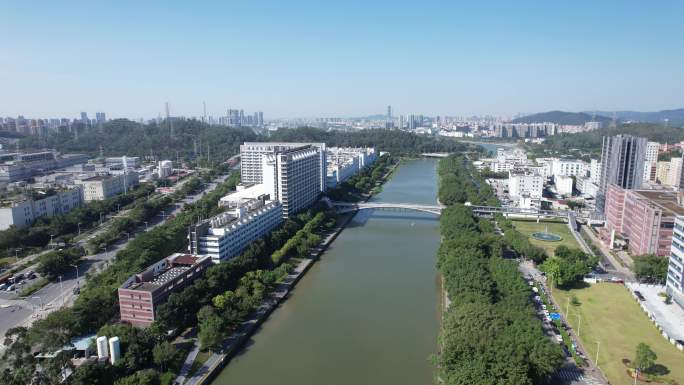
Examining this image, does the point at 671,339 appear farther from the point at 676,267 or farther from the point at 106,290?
the point at 106,290

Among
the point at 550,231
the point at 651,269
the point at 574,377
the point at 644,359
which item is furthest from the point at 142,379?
the point at 550,231

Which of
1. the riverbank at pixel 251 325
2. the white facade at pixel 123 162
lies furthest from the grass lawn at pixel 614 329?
the white facade at pixel 123 162

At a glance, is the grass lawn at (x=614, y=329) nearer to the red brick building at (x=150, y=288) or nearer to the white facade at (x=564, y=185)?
the red brick building at (x=150, y=288)

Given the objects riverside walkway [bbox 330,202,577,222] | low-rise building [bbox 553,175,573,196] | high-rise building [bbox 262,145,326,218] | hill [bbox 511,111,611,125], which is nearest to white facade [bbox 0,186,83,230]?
high-rise building [bbox 262,145,326,218]

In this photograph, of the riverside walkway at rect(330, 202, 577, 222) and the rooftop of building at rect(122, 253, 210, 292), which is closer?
the rooftop of building at rect(122, 253, 210, 292)

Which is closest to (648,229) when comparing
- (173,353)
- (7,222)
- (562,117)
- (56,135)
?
(173,353)

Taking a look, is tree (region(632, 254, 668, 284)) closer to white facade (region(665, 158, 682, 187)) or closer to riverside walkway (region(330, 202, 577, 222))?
riverside walkway (region(330, 202, 577, 222))

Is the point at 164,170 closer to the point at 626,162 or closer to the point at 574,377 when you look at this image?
the point at 626,162
